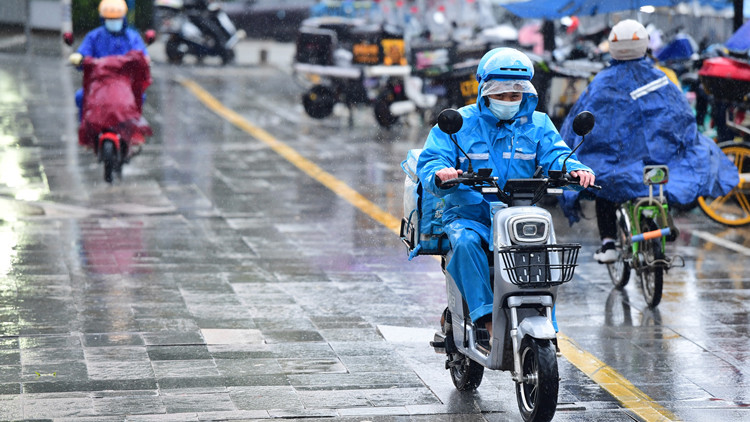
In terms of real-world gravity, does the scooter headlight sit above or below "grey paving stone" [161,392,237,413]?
above

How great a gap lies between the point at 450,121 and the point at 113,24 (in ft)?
27.0

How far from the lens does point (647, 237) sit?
25.0 ft

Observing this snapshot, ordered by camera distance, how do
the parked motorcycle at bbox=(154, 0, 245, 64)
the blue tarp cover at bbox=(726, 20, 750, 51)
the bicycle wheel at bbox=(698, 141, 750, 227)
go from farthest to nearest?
the parked motorcycle at bbox=(154, 0, 245, 64) → the blue tarp cover at bbox=(726, 20, 750, 51) → the bicycle wheel at bbox=(698, 141, 750, 227)

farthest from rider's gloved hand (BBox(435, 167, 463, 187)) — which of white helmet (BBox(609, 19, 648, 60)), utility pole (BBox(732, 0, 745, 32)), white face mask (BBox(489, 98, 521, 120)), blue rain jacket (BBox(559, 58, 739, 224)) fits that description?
utility pole (BBox(732, 0, 745, 32))

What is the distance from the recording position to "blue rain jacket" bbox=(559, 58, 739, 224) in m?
7.93

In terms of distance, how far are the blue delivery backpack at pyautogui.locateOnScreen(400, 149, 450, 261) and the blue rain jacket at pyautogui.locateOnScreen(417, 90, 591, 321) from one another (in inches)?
4.4

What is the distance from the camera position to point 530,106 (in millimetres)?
5512

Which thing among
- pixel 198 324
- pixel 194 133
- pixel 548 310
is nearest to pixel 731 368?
pixel 548 310

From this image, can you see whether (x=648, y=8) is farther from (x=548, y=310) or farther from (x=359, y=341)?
(x=548, y=310)

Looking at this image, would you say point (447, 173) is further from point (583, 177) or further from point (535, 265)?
point (583, 177)

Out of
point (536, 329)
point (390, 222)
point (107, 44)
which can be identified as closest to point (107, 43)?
point (107, 44)

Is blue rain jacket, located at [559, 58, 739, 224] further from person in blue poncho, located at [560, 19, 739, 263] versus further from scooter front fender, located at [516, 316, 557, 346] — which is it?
scooter front fender, located at [516, 316, 557, 346]

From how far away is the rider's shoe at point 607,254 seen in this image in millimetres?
8023

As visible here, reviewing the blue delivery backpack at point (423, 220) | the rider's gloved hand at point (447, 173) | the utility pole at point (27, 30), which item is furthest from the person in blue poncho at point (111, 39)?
the utility pole at point (27, 30)
